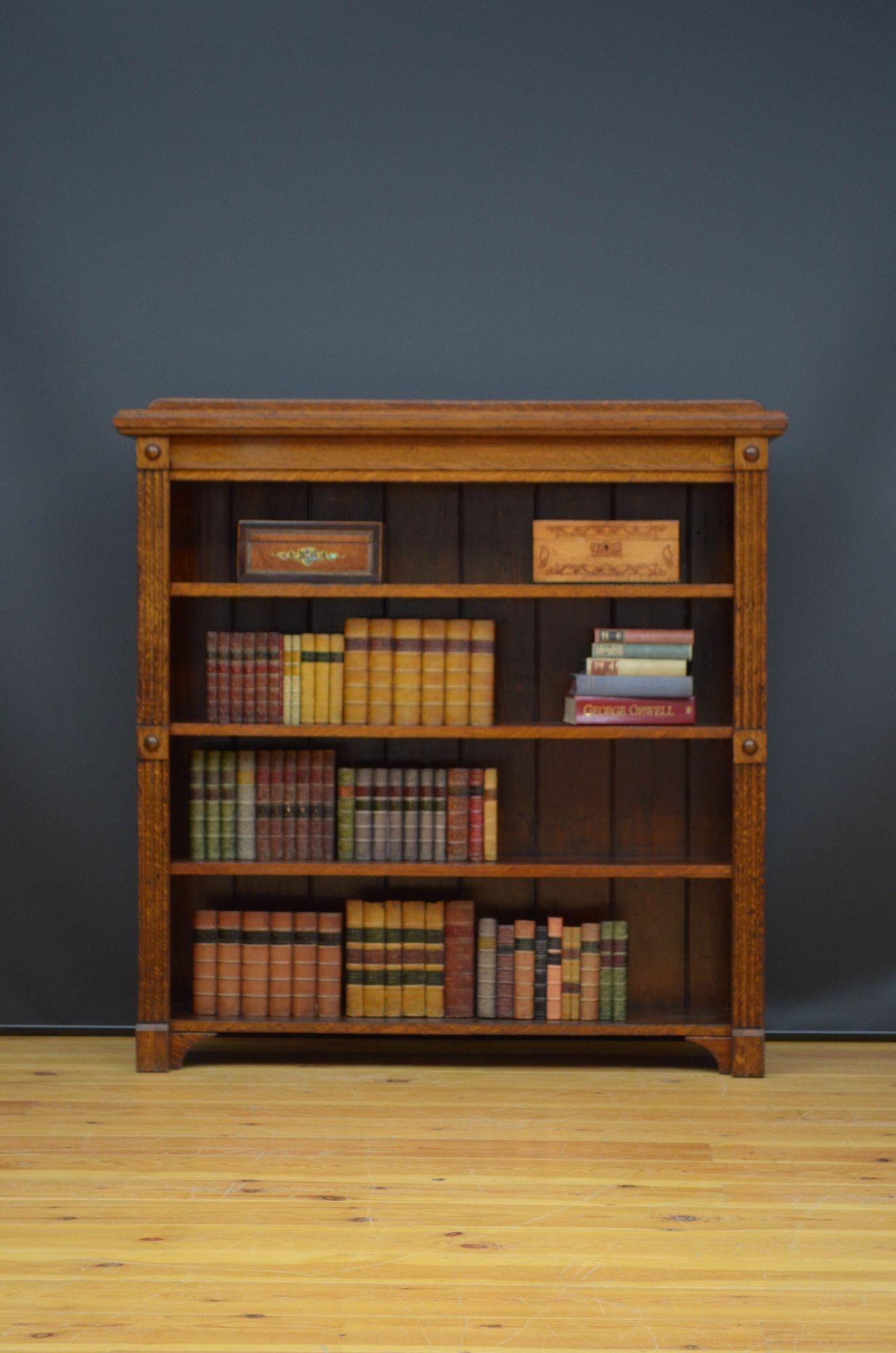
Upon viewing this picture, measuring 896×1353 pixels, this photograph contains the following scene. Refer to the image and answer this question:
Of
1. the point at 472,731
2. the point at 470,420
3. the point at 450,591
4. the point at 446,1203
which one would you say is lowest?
the point at 446,1203

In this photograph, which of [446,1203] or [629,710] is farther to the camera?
[629,710]

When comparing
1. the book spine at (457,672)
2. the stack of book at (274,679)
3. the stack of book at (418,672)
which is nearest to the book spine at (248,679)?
the stack of book at (274,679)

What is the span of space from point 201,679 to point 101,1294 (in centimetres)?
180

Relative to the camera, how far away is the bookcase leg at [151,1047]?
349cm

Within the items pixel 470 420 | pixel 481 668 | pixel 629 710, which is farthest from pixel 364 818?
pixel 470 420

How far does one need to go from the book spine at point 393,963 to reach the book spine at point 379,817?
14 centimetres

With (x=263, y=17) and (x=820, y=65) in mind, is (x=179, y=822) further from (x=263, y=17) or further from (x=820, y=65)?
(x=820, y=65)

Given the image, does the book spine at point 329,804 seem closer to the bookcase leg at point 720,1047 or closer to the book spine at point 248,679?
the book spine at point 248,679

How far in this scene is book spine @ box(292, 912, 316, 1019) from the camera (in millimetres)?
3574

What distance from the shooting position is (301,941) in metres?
3.58

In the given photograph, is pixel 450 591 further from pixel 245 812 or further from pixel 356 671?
pixel 245 812

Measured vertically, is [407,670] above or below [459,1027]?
above

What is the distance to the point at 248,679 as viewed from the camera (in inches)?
139

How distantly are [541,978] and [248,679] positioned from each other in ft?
3.40
